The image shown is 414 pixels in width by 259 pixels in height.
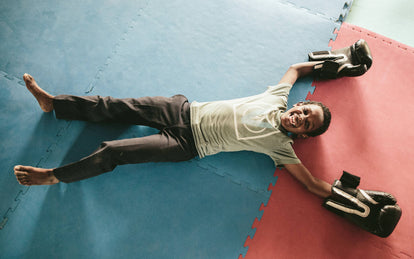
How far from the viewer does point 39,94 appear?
1833 mm

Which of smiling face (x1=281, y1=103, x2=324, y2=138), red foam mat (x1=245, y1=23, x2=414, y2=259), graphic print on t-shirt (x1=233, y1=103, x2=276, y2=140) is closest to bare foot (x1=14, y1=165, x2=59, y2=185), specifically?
graphic print on t-shirt (x1=233, y1=103, x2=276, y2=140)

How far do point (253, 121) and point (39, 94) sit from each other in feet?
5.85

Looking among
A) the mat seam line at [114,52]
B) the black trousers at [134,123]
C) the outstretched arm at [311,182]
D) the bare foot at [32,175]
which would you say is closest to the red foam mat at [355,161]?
the outstretched arm at [311,182]

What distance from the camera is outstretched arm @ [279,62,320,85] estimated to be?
1.97 metres

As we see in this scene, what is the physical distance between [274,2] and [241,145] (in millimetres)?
1695

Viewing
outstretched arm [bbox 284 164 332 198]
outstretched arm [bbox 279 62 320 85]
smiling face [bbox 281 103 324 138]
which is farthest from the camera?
outstretched arm [bbox 279 62 320 85]

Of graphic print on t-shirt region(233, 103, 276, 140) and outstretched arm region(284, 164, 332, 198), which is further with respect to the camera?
outstretched arm region(284, 164, 332, 198)

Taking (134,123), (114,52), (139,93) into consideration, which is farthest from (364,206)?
(114,52)

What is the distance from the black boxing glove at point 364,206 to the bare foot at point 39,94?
2501 millimetres

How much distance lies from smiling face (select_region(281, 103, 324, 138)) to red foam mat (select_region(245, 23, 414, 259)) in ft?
1.50

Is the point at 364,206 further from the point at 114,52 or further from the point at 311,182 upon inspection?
the point at 114,52

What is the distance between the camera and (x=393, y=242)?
70.8 inches

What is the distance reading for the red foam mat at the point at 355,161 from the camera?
180 cm

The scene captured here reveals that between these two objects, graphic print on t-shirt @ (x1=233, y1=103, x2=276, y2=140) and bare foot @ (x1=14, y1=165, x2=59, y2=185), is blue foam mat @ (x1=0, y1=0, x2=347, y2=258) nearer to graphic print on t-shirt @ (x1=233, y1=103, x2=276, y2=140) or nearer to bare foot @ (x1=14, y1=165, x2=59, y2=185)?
bare foot @ (x1=14, y1=165, x2=59, y2=185)
